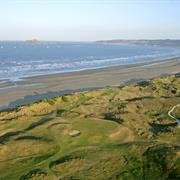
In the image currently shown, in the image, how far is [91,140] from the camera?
18.7 meters

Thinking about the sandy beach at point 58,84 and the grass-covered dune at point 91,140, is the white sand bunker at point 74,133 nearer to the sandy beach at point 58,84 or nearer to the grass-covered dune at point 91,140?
the grass-covered dune at point 91,140

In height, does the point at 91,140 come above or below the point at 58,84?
above

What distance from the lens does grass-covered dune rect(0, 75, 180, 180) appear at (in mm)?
15553

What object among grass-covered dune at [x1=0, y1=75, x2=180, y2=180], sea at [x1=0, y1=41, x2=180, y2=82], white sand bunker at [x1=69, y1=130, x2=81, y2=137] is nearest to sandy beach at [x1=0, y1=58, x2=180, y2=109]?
sea at [x1=0, y1=41, x2=180, y2=82]

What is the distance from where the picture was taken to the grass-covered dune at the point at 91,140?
1555cm

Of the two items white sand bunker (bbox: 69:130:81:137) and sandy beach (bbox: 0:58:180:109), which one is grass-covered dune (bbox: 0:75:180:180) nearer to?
white sand bunker (bbox: 69:130:81:137)

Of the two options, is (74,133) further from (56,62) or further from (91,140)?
(56,62)

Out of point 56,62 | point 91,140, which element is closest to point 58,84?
point 91,140

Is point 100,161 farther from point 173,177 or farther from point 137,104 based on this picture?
point 137,104

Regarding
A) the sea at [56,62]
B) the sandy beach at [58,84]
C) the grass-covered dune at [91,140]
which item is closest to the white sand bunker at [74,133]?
the grass-covered dune at [91,140]

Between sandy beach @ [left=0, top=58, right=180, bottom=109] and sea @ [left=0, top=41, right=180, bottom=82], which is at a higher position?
sandy beach @ [left=0, top=58, right=180, bottom=109]

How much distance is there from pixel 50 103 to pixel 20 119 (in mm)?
4645

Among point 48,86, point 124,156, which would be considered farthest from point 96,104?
point 48,86

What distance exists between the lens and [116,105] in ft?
87.4
